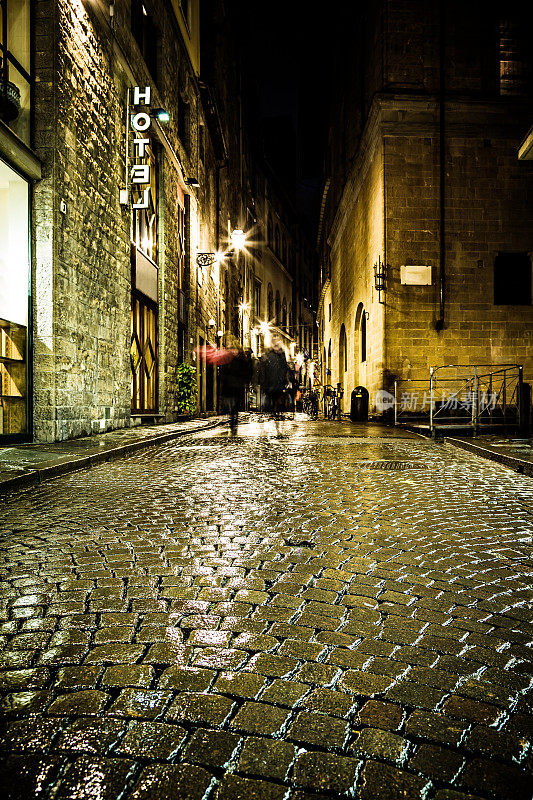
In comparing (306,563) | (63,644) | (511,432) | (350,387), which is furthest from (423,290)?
(63,644)

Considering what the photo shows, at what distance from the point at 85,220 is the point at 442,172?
40.1ft

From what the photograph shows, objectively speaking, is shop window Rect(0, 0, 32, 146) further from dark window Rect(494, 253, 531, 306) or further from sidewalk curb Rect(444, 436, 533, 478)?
dark window Rect(494, 253, 531, 306)

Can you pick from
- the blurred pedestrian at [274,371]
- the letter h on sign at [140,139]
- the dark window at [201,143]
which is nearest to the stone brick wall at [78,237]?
the letter h on sign at [140,139]

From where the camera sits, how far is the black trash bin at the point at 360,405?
19.4 metres

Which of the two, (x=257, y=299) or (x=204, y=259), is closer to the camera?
(x=204, y=259)

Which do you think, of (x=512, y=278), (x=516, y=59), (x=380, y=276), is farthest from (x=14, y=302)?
(x=516, y=59)

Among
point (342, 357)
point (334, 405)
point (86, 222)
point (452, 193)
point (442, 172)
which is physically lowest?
point (334, 405)

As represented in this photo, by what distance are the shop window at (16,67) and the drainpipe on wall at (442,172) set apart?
12691 millimetres

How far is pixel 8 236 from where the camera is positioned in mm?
8719

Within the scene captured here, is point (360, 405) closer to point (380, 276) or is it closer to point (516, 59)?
point (380, 276)

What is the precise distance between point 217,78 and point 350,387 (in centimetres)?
1620

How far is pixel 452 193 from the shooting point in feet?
59.7

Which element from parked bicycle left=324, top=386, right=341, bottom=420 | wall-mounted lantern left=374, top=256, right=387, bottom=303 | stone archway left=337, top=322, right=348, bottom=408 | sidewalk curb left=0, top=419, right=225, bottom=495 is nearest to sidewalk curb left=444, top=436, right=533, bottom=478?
sidewalk curb left=0, top=419, right=225, bottom=495

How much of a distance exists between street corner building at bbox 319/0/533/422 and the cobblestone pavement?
1409 centimetres
